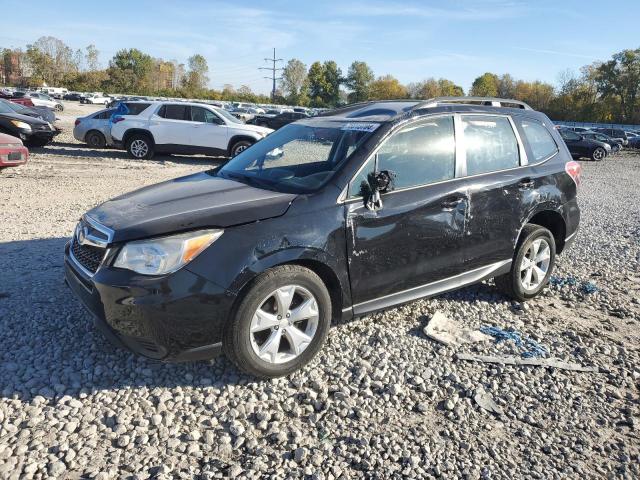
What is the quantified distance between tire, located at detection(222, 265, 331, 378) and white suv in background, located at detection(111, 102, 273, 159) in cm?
1215

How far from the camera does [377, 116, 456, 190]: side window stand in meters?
3.77

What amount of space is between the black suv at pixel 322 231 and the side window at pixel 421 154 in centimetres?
1

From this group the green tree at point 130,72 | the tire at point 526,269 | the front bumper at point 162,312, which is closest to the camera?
the front bumper at point 162,312

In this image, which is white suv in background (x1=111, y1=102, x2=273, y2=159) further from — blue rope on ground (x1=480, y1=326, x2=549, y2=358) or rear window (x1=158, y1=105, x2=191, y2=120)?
blue rope on ground (x1=480, y1=326, x2=549, y2=358)

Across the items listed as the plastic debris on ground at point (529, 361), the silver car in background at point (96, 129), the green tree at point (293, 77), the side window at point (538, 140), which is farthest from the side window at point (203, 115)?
the green tree at point (293, 77)

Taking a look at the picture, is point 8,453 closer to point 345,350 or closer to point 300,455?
point 300,455

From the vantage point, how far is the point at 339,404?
3.12 meters

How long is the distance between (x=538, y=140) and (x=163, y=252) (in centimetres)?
370

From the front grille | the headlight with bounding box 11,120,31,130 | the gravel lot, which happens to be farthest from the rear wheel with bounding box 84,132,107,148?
the front grille

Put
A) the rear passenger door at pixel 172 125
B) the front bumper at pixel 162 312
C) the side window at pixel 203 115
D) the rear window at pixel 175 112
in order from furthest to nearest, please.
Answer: the side window at pixel 203 115
the rear window at pixel 175 112
the rear passenger door at pixel 172 125
the front bumper at pixel 162 312

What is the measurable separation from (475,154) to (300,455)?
2822 millimetres

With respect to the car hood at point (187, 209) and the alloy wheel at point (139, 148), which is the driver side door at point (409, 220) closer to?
the car hood at point (187, 209)

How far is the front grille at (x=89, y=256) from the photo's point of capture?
316 centimetres

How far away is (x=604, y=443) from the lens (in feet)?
9.43
